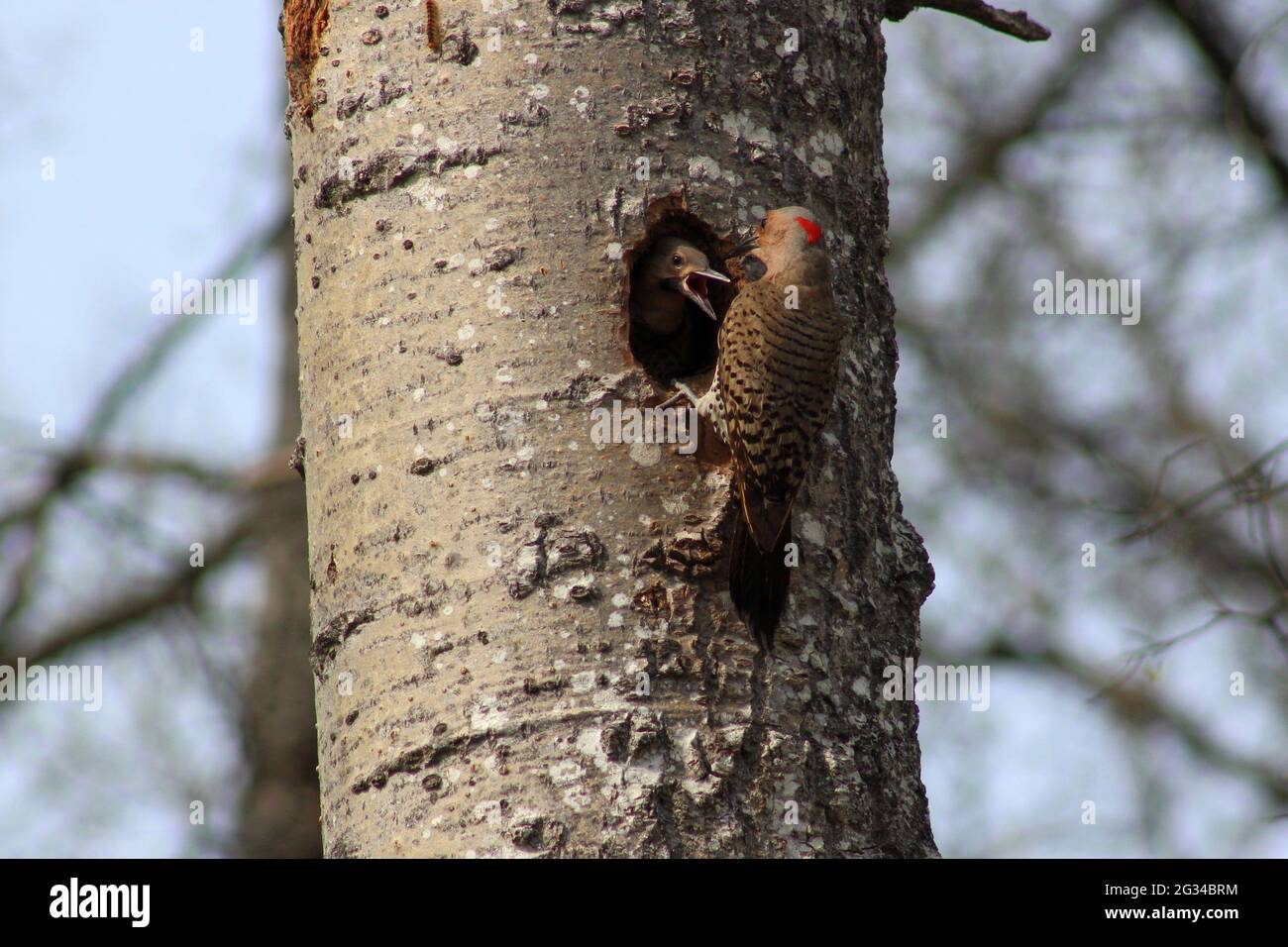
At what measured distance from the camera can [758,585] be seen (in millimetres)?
2990

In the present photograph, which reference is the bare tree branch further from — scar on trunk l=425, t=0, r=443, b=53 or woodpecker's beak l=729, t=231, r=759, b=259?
scar on trunk l=425, t=0, r=443, b=53

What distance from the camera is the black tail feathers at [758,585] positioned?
9.72 ft

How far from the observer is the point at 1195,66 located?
10.2 meters

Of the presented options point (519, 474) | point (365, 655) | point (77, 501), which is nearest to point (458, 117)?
point (519, 474)

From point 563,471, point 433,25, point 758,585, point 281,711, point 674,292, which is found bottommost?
Answer: point 758,585

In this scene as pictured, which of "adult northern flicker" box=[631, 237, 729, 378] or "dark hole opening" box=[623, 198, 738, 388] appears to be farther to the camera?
"adult northern flicker" box=[631, 237, 729, 378]

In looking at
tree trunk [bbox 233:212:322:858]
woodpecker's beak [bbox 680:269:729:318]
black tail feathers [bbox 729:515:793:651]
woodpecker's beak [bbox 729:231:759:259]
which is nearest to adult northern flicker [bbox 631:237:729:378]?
woodpecker's beak [bbox 680:269:729:318]

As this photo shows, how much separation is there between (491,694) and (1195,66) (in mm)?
8776

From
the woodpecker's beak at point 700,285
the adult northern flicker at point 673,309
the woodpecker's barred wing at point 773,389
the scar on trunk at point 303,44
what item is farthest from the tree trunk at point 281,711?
the scar on trunk at point 303,44

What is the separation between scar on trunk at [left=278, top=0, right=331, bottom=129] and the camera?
11.6ft

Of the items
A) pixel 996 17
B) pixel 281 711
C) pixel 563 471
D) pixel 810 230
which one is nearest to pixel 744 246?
pixel 810 230

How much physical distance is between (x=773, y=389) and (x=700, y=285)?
57 cm

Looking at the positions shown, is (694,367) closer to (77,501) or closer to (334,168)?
(334,168)

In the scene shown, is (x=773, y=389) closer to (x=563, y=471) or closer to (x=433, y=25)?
(x=563, y=471)
